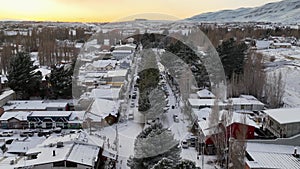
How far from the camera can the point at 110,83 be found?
802cm

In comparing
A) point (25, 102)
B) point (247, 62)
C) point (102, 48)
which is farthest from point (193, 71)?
point (102, 48)

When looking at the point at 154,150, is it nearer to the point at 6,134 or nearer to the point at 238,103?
the point at 6,134

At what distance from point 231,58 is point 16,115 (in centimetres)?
515

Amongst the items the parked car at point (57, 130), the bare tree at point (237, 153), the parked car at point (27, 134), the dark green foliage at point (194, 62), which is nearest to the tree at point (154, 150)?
the bare tree at point (237, 153)

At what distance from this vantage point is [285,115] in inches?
191

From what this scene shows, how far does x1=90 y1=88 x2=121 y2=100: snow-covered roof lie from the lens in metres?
6.67

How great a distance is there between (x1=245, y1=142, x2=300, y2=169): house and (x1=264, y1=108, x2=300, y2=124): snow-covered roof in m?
0.45

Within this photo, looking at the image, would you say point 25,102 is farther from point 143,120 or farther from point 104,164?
point 104,164

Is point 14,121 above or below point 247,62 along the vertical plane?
below

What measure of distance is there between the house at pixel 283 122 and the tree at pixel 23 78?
5036 millimetres

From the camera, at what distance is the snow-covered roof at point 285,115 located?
4.61 m

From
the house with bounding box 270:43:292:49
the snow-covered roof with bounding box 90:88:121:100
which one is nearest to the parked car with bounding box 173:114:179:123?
the snow-covered roof with bounding box 90:88:121:100

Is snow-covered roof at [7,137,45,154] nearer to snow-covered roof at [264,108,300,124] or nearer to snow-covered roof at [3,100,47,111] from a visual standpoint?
snow-covered roof at [3,100,47,111]

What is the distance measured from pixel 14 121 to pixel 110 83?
9.37 feet
